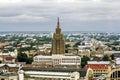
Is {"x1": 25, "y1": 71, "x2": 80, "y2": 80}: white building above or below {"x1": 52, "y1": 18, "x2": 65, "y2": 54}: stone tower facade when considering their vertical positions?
below

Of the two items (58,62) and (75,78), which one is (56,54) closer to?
(58,62)

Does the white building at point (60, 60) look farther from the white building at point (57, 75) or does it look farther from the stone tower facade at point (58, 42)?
the white building at point (57, 75)

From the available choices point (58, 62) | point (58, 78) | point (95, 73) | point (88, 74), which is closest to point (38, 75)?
point (58, 78)

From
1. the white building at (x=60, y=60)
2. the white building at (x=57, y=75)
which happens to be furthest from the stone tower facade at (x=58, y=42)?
the white building at (x=57, y=75)

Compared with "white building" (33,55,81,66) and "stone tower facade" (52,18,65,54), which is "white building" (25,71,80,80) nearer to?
"white building" (33,55,81,66)

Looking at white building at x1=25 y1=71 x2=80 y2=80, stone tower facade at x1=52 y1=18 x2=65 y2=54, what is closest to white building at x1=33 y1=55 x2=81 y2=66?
stone tower facade at x1=52 y1=18 x2=65 y2=54

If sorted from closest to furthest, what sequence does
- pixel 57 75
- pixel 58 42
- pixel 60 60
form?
pixel 57 75
pixel 60 60
pixel 58 42

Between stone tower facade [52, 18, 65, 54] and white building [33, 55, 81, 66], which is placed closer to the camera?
white building [33, 55, 81, 66]

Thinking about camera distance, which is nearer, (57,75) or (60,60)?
(57,75)

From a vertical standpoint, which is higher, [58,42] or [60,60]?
[58,42]

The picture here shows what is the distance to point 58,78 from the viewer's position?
74.8 m

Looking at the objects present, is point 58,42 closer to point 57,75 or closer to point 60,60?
point 60,60

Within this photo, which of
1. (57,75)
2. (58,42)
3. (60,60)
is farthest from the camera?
(58,42)

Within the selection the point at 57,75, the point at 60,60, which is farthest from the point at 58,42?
the point at 57,75
